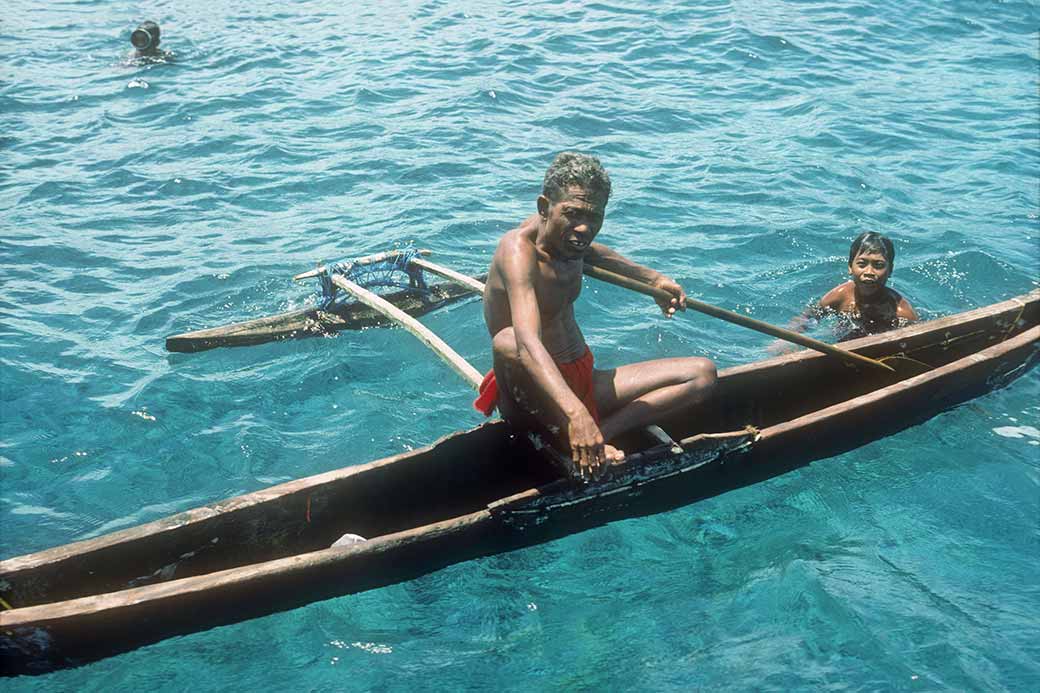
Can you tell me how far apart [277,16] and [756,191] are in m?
10.1

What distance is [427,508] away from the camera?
5012mm

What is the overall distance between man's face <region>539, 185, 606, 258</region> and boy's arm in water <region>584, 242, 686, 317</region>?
2.26ft

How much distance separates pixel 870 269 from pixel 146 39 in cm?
1094

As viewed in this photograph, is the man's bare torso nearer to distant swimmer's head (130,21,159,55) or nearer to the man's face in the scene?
the man's face

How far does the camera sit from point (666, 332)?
24.7 feet

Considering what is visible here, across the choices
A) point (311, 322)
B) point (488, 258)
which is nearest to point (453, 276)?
point (311, 322)

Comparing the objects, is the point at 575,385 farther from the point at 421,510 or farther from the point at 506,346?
the point at 421,510

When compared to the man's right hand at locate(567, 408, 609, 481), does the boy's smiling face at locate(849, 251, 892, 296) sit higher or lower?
lower

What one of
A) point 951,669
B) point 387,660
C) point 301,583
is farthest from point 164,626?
point 951,669

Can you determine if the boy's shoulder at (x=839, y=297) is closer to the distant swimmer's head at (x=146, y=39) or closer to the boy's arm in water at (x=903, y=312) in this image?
the boy's arm in water at (x=903, y=312)

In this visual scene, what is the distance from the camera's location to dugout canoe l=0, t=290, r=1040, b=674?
3.77 meters

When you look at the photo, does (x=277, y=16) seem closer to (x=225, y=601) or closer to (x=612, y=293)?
(x=612, y=293)

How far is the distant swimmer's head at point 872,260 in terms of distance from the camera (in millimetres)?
6980

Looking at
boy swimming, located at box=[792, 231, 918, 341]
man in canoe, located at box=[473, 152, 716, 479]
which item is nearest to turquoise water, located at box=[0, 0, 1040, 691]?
boy swimming, located at box=[792, 231, 918, 341]
